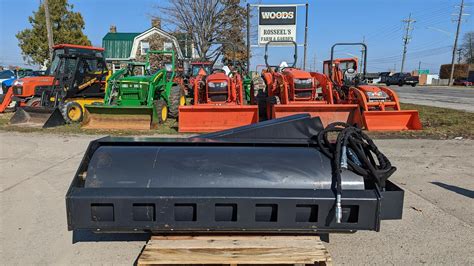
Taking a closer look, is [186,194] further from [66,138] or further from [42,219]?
[66,138]

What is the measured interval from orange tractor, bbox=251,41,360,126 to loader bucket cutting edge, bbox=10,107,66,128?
19.0ft

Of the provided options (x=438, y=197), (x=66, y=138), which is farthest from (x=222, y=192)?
(x=66, y=138)

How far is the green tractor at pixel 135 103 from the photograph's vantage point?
9.16 m

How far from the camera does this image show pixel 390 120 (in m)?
8.71

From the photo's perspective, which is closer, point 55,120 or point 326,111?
point 326,111

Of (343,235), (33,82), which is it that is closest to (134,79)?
(33,82)

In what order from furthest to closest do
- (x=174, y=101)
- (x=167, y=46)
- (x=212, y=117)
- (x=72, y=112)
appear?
(x=167, y=46) < (x=174, y=101) < (x=72, y=112) < (x=212, y=117)

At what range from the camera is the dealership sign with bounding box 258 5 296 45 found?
1592 cm

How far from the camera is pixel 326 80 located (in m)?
9.75

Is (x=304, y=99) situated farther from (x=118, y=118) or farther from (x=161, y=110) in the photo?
(x=118, y=118)

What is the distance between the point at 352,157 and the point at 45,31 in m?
33.4

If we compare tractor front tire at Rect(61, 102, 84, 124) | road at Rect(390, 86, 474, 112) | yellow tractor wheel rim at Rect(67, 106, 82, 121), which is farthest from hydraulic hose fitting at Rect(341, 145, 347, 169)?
road at Rect(390, 86, 474, 112)

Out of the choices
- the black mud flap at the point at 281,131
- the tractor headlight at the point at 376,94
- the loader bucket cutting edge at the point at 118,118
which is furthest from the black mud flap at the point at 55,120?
the tractor headlight at the point at 376,94

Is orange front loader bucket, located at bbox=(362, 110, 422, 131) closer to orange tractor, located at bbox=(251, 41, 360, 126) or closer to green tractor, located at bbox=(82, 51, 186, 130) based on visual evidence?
orange tractor, located at bbox=(251, 41, 360, 126)
